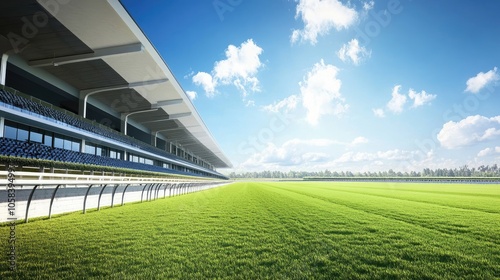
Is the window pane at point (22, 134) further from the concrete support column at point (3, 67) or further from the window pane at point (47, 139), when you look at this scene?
the concrete support column at point (3, 67)

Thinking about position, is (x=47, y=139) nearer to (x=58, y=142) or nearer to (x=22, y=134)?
(x=58, y=142)

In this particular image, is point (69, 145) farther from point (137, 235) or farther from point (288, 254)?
point (288, 254)

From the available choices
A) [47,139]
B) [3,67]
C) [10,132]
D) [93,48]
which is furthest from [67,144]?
[93,48]

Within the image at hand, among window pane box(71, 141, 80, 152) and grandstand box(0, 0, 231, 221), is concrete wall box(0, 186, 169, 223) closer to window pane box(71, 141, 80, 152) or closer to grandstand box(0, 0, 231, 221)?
grandstand box(0, 0, 231, 221)

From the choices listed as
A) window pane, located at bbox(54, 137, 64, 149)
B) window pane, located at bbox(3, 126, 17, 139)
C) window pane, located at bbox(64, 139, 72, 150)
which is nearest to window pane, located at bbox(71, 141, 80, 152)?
window pane, located at bbox(64, 139, 72, 150)

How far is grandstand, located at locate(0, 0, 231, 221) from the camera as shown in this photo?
474 inches

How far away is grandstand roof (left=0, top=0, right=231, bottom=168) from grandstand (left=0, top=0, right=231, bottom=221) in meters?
0.05

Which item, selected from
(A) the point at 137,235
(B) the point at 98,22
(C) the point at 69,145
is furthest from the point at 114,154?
(A) the point at 137,235

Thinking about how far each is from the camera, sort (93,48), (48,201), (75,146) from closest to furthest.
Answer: (48,201) < (93,48) < (75,146)

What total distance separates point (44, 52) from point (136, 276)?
67.6ft

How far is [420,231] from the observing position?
19.5 ft

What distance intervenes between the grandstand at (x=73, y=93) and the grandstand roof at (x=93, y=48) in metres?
0.05

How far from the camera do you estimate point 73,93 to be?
25391 mm

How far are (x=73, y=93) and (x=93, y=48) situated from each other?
8896mm
